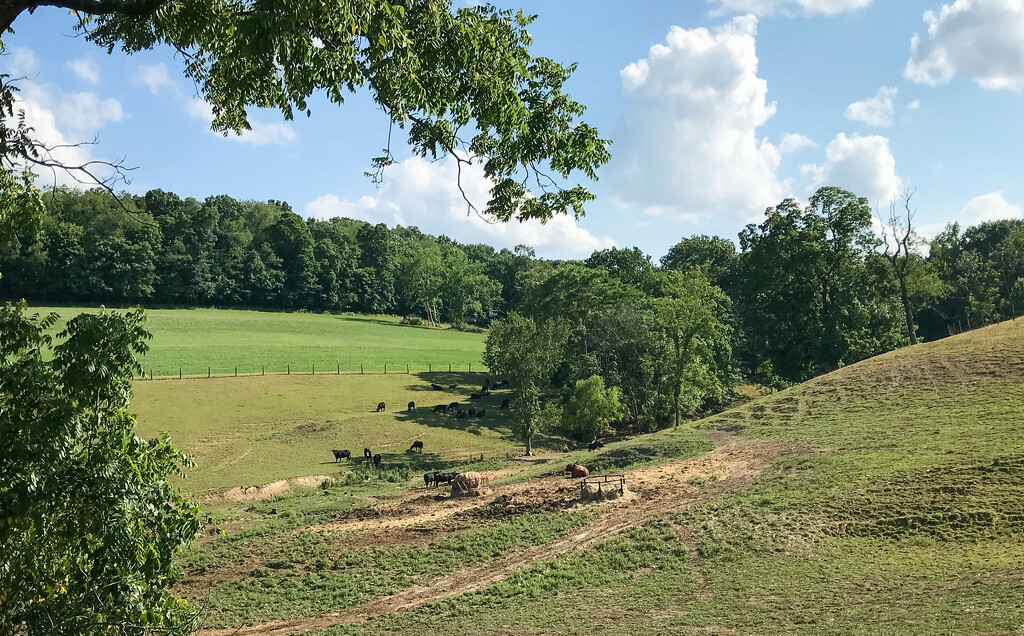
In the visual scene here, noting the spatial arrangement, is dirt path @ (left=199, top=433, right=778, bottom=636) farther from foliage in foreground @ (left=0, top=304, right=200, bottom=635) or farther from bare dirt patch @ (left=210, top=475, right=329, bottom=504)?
foliage in foreground @ (left=0, top=304, right=200, bottom=635)

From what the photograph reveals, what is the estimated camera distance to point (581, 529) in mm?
23672

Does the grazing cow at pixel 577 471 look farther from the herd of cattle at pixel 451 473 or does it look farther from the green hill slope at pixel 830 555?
the green hill slope at pixel 830 555

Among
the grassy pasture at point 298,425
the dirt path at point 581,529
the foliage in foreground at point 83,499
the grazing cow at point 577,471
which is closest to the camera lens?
the foliage in foreground at point 83,499

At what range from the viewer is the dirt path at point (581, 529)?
736 inches

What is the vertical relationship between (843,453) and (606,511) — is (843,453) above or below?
above

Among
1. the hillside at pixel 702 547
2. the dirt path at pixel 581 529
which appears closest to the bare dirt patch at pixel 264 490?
the hillside at pixel 702 547

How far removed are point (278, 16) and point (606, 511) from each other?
21908 millimetres

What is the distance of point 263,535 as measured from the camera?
980 inches

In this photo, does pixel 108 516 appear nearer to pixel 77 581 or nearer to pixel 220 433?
pixel 77 581

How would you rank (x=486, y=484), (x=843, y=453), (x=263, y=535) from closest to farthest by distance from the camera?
(x=263, y=535)
(x=843, y=453)
(x=486, y=484)

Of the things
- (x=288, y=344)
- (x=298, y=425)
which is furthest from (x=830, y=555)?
(x=288, y=344)

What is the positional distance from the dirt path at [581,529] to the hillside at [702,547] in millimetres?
94

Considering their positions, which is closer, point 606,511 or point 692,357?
point 606,511

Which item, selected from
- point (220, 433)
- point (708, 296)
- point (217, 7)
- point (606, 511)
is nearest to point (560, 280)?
point (708, 296)
